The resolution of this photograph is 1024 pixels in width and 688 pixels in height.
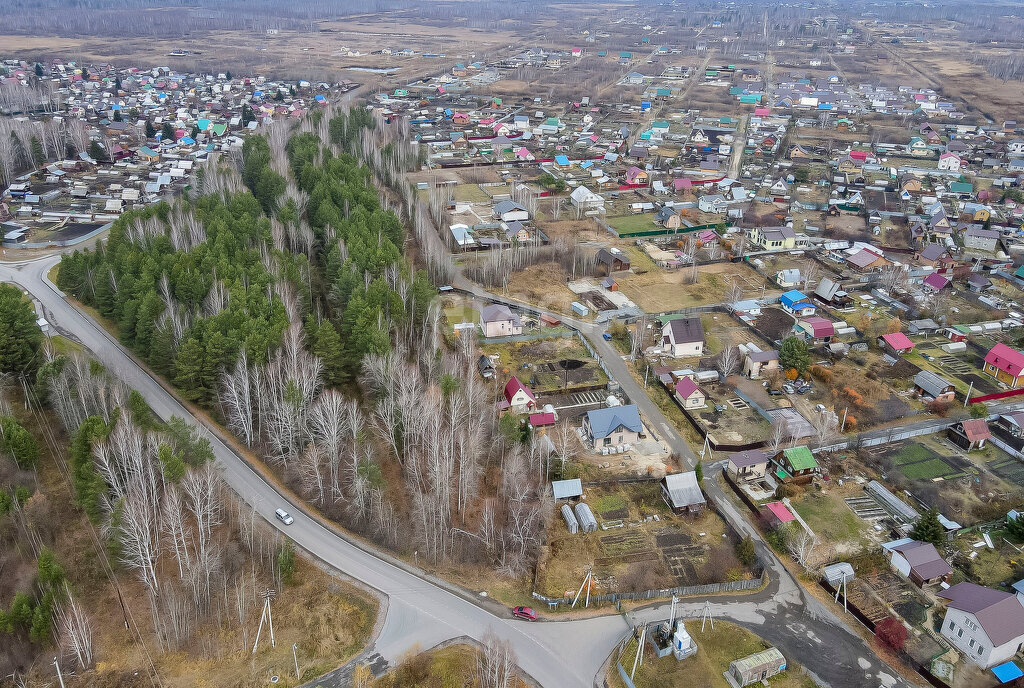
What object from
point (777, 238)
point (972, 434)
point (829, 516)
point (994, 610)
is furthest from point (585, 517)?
point (777, 238)

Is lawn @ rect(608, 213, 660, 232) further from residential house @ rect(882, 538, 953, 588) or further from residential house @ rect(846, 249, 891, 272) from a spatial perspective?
residential house @ rect(882, 538, 953, 588)

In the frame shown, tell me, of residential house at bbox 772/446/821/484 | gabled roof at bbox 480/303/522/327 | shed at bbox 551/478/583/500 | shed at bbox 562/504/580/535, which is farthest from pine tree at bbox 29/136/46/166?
residential house at bbox 772/446/821/484

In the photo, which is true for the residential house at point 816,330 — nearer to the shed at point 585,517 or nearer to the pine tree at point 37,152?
the shed at point 585,517

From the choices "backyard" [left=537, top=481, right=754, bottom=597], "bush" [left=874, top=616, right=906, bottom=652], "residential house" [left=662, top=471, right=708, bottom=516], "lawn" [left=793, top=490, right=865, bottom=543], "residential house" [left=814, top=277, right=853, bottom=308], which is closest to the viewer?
"bush" [left=874, top=616, right=906, bottom=652]

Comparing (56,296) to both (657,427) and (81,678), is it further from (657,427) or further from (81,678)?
(657,427)

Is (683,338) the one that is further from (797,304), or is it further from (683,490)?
(683,490)

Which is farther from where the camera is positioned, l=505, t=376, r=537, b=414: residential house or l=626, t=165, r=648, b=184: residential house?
l=626, t=165, r=648, b=184: residential house
